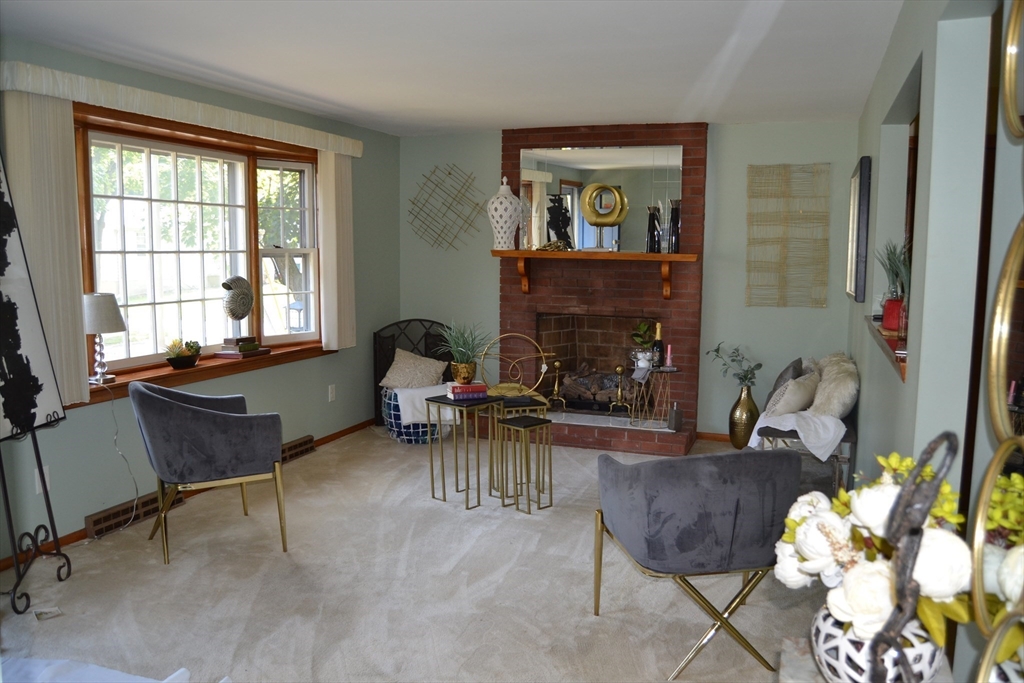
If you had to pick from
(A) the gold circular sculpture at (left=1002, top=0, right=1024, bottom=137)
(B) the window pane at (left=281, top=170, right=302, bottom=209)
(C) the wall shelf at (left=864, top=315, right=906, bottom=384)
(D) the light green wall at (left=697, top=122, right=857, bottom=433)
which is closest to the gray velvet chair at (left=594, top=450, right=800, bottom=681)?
(C) the wall shelf at (left=864, top=315, right=906, bottom=384)

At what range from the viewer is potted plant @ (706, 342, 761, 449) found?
589 cm

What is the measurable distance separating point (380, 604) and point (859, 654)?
7.65 ft

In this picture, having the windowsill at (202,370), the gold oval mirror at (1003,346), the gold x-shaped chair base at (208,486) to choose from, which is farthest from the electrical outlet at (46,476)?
the gold oval mirror at (1003,346)

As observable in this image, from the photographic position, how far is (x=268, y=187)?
229 inches

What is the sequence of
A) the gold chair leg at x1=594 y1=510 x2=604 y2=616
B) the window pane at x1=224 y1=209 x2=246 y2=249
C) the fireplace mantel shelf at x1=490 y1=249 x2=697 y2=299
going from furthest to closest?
the fireplace mantel shelf at x1=490 y1=249 x2=697 y2=299 → the window pane at x1=224 y1=209 x2=246 y2=249 → the gold chair leg at x1=594 y1=510 x2=604 y2=616

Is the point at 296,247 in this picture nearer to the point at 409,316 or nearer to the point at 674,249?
the point at 409,316

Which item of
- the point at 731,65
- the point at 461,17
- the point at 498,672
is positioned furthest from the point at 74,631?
the point at 731,65

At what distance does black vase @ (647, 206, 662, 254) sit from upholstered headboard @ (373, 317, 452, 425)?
191 cm

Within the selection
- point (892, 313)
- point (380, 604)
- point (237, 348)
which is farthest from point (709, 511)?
point (237, 348)

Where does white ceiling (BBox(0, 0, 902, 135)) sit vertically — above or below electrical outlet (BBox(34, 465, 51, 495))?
above

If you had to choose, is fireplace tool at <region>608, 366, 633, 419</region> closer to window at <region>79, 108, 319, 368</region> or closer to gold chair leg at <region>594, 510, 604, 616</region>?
window at <region>79, 108, 319, 368</region>

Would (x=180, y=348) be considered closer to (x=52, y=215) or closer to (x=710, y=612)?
(x=52, y=215)

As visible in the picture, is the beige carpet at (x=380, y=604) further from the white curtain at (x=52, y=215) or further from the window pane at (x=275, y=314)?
the window pane at (x=275, y=314)

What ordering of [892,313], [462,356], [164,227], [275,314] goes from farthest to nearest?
[275,314] < [462,356] < [164,227] < [892,313]
